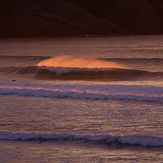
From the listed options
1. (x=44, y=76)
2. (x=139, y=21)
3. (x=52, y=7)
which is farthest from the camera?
(x=139, y=21)

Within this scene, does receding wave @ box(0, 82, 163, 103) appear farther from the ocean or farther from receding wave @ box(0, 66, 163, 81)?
receding wave @ box(0, 66, 163, 81)

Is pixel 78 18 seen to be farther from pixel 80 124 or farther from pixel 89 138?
pixel 89 138

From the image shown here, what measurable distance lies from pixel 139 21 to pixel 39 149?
17541 centimetres

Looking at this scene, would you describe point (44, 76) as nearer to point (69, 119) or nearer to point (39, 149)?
point (69, 119)

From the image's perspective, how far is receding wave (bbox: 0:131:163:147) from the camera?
7.55 metres

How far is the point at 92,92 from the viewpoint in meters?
13.4

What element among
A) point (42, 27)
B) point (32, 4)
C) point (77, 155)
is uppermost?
point (32, 4)

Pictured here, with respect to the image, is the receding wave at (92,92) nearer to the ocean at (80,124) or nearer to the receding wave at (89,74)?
the ocean at (80,124)

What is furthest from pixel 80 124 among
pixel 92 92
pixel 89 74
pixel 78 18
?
pixel 78 18

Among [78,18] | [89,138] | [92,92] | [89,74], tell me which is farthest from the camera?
[78,18]

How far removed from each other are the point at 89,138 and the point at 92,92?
551 cm

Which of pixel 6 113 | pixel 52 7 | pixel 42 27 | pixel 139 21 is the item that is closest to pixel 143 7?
pixel 139 21

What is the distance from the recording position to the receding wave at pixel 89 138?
755 cm

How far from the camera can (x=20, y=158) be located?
7.12 metres
